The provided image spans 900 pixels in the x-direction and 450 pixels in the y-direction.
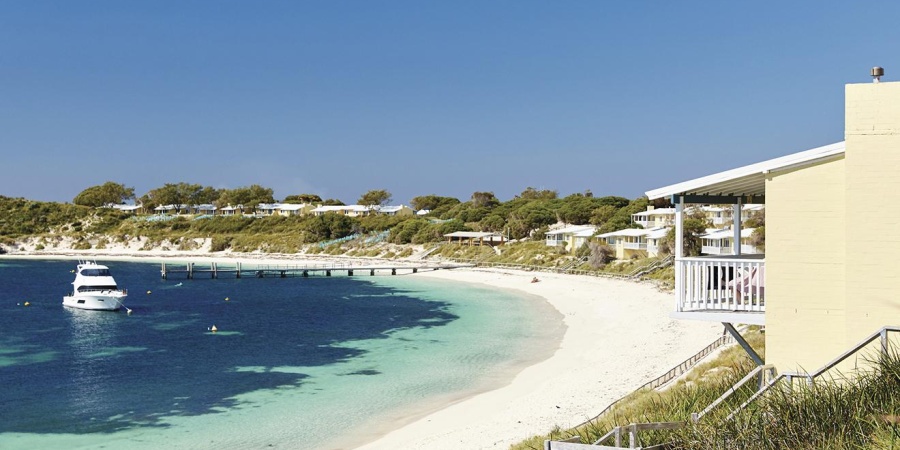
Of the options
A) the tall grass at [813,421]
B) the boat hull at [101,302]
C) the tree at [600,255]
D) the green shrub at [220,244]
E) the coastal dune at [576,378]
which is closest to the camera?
the tall grass at [813,421]

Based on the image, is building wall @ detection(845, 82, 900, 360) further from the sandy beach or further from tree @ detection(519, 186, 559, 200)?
tree @ detection(519, 186, 559, 200)

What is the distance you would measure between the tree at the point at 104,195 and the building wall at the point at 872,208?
169935 mm

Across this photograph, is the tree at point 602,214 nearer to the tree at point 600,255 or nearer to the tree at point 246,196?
the tree at point 600,255

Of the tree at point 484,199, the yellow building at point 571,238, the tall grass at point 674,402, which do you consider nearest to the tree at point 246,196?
the tree at point 484,199

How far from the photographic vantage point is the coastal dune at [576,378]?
17828mm

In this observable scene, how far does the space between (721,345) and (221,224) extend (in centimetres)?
10728

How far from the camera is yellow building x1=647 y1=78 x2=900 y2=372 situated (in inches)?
356

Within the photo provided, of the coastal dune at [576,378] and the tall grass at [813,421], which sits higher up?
the tall grass at [813,421]

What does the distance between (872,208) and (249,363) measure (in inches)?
952

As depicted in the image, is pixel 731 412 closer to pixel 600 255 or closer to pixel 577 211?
pixel 600 255

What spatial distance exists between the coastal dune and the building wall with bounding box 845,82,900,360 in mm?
8984

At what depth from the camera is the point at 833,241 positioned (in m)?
9.45

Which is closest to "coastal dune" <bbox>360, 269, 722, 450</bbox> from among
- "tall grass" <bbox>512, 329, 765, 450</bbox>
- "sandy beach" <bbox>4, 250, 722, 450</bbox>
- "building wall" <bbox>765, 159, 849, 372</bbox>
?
"sandy beach" <bbox>4, 250, 722, 450</bbox>

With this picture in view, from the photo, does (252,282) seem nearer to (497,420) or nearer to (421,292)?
(421,292)
